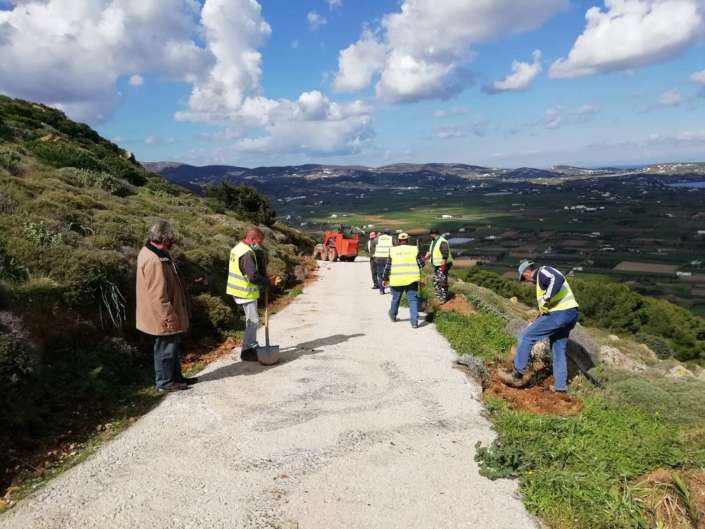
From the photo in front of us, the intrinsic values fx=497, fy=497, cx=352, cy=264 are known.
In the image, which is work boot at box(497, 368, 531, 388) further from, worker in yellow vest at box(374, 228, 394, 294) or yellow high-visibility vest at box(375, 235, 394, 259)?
yellow high-visibility vest at box(375, 235, 394, 259)

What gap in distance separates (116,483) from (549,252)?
8884 centimetres

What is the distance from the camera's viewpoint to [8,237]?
28.5 feet

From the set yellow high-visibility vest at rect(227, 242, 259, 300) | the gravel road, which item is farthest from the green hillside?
yellow high-visibility vest at rect(227, 242, 259, 300)

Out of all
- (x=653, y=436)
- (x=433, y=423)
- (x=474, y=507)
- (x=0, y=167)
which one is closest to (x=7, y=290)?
(x=433, y=423)

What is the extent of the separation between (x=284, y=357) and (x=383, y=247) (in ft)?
25.5

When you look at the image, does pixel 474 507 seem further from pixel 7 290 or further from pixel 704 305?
pixel 704 305

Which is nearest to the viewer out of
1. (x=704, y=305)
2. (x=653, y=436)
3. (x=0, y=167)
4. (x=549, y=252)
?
(x=653, y=436)

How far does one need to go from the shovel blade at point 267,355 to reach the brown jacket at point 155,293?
1.78m

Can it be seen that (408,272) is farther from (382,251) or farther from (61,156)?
(61,156)

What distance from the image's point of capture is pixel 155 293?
635 cm

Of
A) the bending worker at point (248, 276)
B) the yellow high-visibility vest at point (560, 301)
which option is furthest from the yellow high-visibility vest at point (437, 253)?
the bending worker at point (248, 276)

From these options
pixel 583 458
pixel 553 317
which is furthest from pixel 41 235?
pixel 583 458

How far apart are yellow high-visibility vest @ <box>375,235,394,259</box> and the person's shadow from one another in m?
5.75

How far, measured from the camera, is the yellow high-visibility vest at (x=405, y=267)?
1066cm
